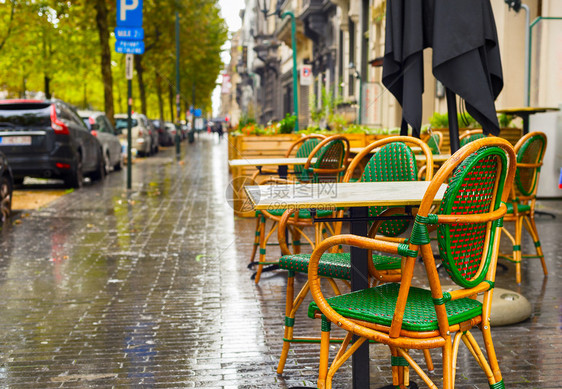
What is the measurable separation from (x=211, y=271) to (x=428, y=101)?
1434 cm

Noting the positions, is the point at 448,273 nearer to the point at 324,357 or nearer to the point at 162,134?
the point at 324,357

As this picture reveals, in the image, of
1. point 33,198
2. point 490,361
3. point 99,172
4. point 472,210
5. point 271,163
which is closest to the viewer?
point 472,210

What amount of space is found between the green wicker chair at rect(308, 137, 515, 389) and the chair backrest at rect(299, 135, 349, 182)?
323 cm

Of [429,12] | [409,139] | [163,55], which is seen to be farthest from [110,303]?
[163,55]

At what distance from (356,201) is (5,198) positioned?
830 cm

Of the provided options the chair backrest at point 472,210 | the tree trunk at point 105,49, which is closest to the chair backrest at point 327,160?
the chair backrest at point 472,210

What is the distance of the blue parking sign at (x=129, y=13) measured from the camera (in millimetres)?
14664

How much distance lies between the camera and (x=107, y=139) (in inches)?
774

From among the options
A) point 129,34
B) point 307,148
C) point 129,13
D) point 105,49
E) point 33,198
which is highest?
point 105,49

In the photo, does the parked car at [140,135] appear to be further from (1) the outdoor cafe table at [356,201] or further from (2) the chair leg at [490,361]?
(2) the chair leg at [490,361]

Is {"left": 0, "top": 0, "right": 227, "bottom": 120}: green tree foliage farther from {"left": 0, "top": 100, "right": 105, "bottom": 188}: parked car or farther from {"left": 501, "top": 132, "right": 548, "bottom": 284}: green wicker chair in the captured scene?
{"left": 501, "top": 132, "right": 548, "bottom": 284}: green wicker chair

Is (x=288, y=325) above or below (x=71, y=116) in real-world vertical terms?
below

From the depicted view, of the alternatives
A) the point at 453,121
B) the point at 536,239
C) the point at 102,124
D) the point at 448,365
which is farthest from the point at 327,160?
the point at 102,124

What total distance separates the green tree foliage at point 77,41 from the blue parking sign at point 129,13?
32.6 ft
